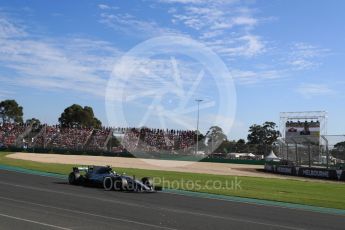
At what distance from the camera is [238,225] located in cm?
1189

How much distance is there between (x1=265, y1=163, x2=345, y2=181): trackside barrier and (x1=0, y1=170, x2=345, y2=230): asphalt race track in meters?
21.8

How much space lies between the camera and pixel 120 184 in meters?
19.5

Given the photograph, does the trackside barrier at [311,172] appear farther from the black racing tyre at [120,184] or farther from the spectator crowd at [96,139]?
the spectator crowd at [96,139]

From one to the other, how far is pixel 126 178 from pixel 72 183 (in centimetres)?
328

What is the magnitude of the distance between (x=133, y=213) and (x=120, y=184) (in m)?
6.67

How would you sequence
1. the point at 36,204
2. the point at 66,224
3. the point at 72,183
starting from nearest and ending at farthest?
1. the point at 66,224
2. the point at 36,204
3. the point at 72,183

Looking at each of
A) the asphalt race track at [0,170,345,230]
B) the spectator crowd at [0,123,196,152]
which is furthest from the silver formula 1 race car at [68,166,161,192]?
the spectator crowd at [0,123,196,152]

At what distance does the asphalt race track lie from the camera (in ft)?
36.0

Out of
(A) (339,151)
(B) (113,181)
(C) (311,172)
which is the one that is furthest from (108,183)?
(A) (339,151)

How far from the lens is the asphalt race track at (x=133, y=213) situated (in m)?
11.0

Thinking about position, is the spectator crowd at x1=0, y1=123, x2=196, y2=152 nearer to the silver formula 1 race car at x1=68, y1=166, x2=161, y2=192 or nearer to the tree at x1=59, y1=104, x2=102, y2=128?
the silver formula 1 race car at x1=68, y1=166, x2=161, y2=192

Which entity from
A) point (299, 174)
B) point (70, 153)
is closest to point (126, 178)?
point (299, 174)

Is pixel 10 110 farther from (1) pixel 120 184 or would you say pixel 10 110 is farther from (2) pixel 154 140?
(1) pixel 120 184

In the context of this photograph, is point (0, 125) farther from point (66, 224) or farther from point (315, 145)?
point (66, 224)
